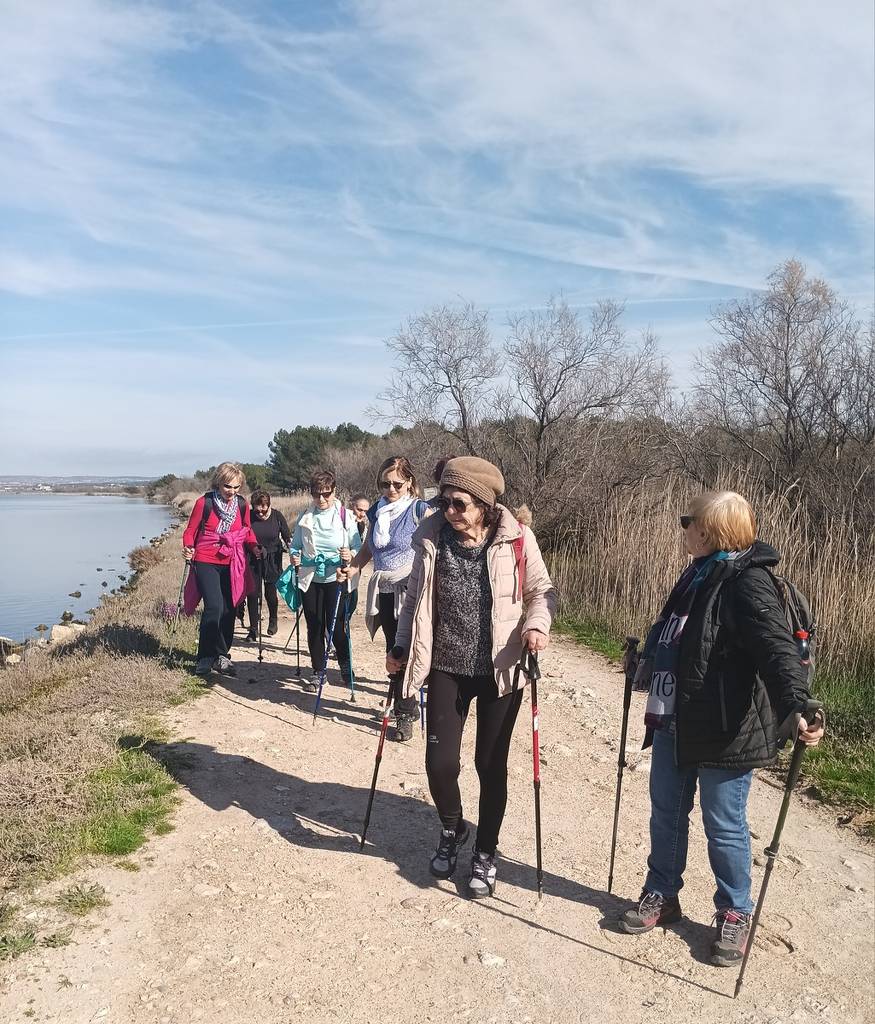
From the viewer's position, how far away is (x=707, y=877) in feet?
14.1

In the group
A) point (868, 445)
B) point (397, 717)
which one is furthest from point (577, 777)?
point (868, 445)

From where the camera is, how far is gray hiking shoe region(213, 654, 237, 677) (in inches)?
313

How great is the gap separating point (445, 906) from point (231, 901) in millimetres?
1040

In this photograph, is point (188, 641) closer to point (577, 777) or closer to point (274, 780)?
point (274, 780)

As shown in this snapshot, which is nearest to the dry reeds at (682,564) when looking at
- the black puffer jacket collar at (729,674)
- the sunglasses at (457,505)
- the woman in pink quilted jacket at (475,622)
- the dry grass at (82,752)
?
the black puffer jacket collar at (729,674)

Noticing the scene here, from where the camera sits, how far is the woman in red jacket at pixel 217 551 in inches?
298

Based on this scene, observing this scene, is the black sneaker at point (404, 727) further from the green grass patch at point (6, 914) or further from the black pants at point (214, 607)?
the green grass patch at point (6, 914)

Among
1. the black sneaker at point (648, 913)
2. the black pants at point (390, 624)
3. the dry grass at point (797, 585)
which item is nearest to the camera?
the black sneaker at point (648, 913)

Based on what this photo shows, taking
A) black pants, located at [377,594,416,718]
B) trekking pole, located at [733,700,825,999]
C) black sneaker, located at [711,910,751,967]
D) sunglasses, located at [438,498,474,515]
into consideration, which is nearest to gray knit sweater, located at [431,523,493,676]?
sunglasses, located at [438,498,474,515]

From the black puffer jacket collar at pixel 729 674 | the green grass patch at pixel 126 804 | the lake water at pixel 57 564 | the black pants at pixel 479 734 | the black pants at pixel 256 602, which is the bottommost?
the lake water at pixel 57 564

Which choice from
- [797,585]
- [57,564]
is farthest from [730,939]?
[57,564]

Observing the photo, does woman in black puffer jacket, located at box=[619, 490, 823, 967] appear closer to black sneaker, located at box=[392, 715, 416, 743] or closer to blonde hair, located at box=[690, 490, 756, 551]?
blonde hair, located at box=[690, 490, 756, 551]

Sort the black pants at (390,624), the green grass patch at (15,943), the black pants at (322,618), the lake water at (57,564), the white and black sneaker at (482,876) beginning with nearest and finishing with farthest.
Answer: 1. the green grass patch at (15,943)
2. the white and black sneaker at (482,876)
3. the black pants at (390,624)
4. the black pants at (322,618)
5. the lake water at (57,564)

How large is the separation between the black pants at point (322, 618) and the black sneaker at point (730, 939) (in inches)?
168
